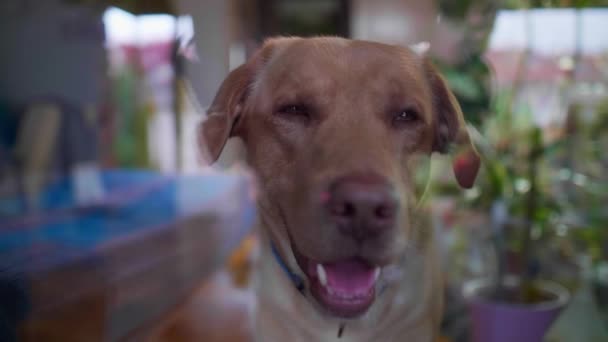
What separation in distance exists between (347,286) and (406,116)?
0.30 metres

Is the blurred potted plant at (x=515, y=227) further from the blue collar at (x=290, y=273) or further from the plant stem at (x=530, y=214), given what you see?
the blue collar at (x=290, y=273)

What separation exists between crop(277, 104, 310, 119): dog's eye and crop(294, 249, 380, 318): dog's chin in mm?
249

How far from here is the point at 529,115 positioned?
1.52 m

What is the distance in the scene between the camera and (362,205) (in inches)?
29.5

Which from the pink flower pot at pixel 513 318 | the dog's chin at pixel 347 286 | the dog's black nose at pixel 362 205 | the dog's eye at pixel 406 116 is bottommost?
the pink flower pot at pixel 513 318

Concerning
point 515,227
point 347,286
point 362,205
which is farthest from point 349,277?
point 515,227

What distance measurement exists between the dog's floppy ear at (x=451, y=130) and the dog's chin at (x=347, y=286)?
301 millimetres

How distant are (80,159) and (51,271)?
507 millimetres

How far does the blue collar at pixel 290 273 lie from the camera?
1.01 meters

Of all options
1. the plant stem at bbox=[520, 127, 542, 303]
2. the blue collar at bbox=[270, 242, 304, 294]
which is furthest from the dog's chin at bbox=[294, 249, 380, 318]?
the plant stem at bbox=[520, 127, 542, 303]

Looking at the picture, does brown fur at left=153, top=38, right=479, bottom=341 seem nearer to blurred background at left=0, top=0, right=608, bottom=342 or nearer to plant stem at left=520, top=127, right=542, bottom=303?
blurred background at left=0, top=0, right=608, bottom=342

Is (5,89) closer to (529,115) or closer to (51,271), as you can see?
(51,271)

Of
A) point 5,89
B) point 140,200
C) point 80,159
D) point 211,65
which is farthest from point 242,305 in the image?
point 211,65

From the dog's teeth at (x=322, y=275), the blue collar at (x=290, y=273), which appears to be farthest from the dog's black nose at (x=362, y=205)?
the blue collar at (x=290, y=273)
